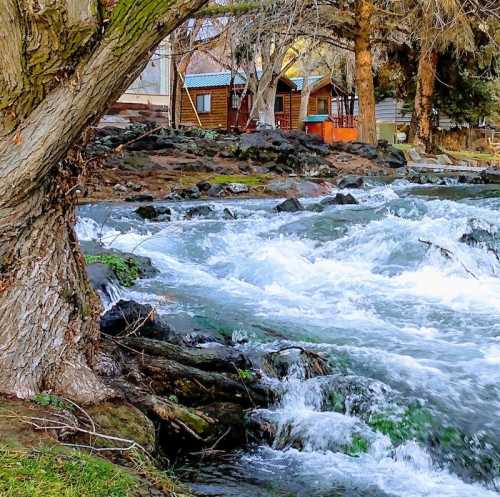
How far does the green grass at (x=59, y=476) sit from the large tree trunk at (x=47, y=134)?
66 cm

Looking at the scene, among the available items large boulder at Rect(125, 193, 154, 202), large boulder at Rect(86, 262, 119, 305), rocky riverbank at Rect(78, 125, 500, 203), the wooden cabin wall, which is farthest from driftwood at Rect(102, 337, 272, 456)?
the wooden cabin wall

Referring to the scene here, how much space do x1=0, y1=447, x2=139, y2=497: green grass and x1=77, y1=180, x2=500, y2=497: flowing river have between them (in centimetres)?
110

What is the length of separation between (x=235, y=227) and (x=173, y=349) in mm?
7591

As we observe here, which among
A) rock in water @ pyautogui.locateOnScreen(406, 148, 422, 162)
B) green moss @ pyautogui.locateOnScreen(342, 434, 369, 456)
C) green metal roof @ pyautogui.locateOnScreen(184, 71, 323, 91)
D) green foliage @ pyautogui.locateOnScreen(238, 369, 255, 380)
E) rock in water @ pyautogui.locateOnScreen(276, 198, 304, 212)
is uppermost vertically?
green metal roof @ pyautogui.locateOnScreen(184, 71, 323, 91)

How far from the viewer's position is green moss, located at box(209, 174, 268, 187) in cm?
1817

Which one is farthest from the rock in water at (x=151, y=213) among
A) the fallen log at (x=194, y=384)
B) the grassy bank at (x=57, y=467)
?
the grassy bank at (x=57, y=467)

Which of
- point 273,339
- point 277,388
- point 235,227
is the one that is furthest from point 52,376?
point 235,227

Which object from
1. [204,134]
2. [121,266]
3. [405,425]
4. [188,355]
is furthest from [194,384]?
[204,134]

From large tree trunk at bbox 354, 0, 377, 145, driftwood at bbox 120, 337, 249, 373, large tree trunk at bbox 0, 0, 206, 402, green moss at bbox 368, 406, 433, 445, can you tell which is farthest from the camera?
large tree trunk at bbox 354, 0, 377, 145

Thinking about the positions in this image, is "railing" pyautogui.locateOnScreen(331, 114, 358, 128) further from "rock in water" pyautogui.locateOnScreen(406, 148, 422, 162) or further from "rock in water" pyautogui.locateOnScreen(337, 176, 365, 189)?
"rock in water" pyautogui.locateOnScreen(337, 176, 365, 189)

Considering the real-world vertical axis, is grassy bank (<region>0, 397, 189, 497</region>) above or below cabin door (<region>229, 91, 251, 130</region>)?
below

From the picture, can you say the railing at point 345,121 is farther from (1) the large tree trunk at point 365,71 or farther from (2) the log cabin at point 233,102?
A: (1) the large tree trunk at point 365,71

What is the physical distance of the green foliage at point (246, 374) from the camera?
213 inches

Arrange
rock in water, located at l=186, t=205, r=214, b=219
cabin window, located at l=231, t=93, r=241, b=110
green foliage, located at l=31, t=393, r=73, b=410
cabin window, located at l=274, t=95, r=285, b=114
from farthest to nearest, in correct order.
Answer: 1. cabin window, located at l=274, t=95, r=285, b=114
2. cabin window, located at l=231, t=93, r=241, b=110
3. rock in water, located at l=186, t=205, r=214, b=219
4. green foliage, located at l=31, t=393, r=73, b=410
